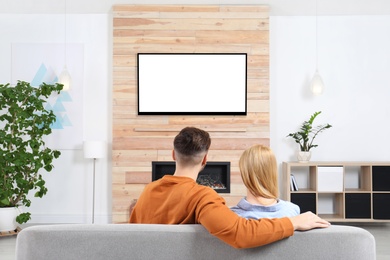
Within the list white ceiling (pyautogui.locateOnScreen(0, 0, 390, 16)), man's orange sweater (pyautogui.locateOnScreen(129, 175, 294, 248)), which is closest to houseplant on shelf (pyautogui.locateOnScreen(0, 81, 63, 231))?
white ceiling (pyautogui.locateOnScreen(0, 0, 390, 16))

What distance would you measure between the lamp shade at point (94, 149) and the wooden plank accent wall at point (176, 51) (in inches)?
6.3

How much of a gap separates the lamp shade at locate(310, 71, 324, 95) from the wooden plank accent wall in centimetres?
54

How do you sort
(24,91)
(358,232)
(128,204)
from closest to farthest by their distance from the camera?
(358,232) < (24,91) < (128,204)

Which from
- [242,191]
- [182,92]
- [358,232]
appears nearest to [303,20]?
Answer: [182,92]

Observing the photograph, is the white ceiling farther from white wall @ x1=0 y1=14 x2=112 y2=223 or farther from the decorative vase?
the decorative vase

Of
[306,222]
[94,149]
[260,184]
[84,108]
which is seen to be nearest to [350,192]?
[94,149]

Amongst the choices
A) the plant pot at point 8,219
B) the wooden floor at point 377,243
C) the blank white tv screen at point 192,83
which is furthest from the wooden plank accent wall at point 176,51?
the wooden floor at point 377,243

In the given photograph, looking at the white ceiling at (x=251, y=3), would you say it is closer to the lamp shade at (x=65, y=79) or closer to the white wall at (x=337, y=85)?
the white wall at (x=337, y=85)

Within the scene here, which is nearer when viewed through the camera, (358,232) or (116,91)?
(358,232)

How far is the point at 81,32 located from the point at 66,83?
30.9 inches

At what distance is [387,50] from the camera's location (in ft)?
21.8

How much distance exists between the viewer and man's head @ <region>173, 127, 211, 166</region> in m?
2.15

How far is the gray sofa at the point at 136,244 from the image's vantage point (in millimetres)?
1853

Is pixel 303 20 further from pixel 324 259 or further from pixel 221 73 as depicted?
pixel 324 259
